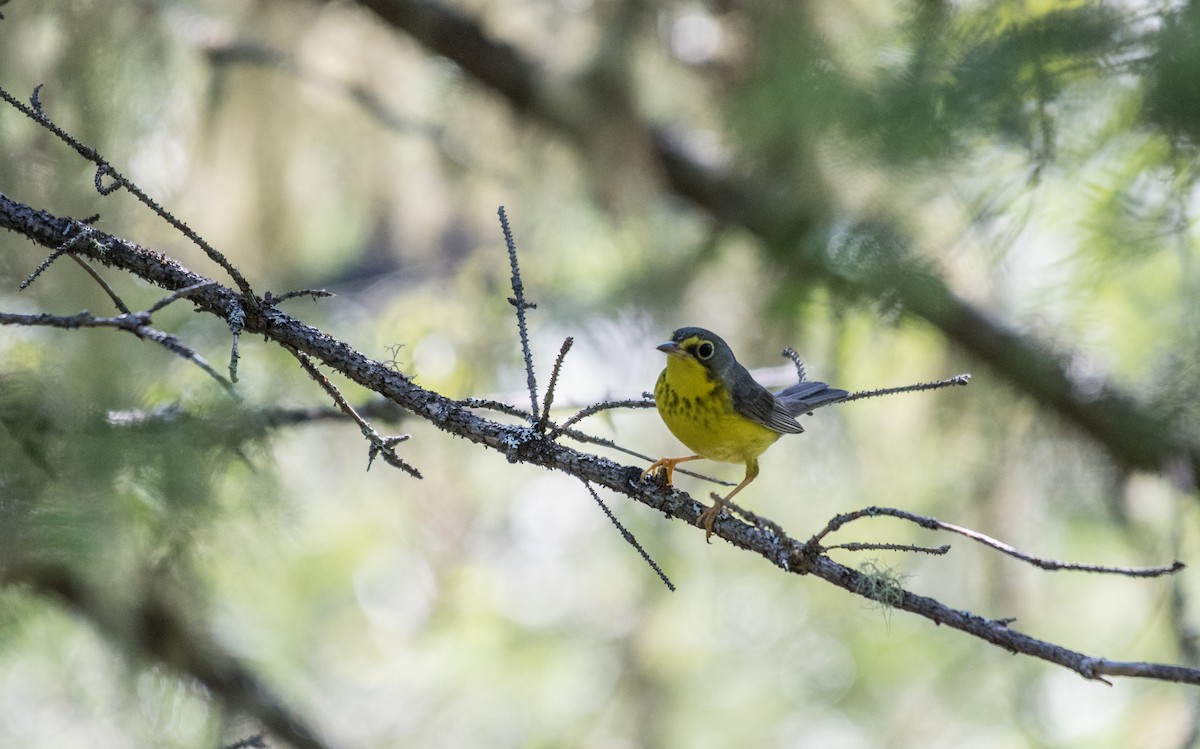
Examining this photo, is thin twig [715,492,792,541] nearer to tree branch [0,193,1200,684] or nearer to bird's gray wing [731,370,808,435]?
tree branch [0,193,1200,684]

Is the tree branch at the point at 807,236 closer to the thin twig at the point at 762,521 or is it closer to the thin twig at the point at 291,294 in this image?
the thin twig at the point at 762,521

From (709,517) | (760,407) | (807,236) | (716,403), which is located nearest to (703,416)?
(716,403)

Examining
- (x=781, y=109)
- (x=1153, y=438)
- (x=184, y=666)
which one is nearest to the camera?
(x=781, y=109)

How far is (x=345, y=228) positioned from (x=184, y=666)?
3108mm

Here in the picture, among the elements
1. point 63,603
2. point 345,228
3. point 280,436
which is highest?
point 345,228

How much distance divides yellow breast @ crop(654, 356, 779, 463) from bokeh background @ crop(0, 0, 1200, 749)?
0.59 metres

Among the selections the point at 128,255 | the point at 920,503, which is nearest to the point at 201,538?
the point at 128,255

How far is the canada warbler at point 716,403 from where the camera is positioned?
2.65 m

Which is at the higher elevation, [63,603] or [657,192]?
[657,192]

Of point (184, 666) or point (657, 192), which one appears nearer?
point (184, 666)

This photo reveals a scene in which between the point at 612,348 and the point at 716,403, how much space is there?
5.42ft

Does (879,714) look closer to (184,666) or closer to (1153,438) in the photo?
(1153,438)

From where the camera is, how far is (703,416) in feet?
8.64

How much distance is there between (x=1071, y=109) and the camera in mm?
2389
